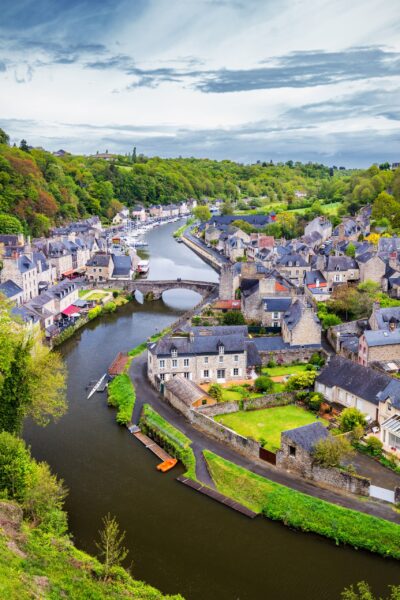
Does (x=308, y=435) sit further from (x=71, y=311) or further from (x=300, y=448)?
(x=71, y=311)

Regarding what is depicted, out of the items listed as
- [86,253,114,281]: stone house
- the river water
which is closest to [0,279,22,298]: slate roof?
[86,253,114,281]: stone house

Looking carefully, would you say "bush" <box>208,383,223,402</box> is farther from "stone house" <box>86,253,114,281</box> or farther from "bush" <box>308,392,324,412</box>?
"stone house" <box>86,253,114,281</box>

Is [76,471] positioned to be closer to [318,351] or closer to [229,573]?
[229,573]

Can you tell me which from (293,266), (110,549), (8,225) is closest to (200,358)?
(110,549)

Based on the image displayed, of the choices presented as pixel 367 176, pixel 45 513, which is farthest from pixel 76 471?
pixel 367 176

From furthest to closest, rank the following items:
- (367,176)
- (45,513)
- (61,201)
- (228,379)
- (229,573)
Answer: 1. (367,176)
2. (61,201)
3. (228,379)
4. (45,513)
5. (229,573)

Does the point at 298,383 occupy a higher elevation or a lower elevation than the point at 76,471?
higher

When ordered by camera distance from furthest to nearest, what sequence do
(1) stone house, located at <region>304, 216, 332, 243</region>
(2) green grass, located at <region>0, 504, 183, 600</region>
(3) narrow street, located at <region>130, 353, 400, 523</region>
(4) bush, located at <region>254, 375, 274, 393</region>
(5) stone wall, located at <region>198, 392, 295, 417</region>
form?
(1) stone house, located at <region>304, 216, 332, 243</region>, (4) bush, located at <region>254, 375, 274, 393</region>, (5) stone wall, located at <region>198, 392, 295, 417</region>, (3) narrow street, located at <region>130, 353, 400, 523</region>, (2) green grass, located at <region>0, 504, 183, 600</region>
